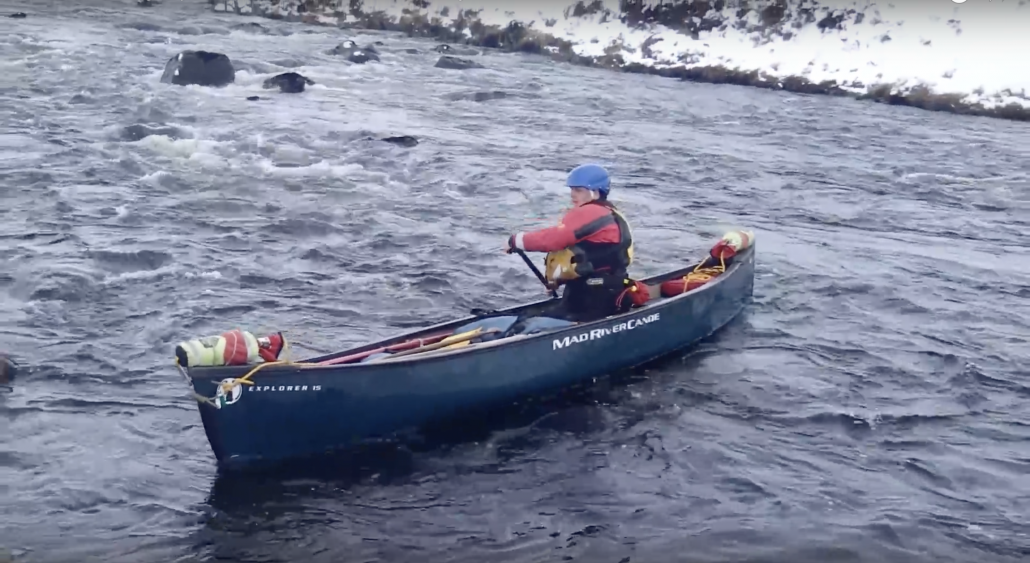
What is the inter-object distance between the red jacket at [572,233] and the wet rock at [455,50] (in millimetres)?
21811

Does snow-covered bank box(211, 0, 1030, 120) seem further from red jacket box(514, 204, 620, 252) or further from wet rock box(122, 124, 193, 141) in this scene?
red jacket box(514, 204, 620, 252)

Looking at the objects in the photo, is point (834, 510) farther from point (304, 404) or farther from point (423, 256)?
point (423, 256)

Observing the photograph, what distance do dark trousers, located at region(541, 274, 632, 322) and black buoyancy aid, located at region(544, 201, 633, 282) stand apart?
0.07 metres

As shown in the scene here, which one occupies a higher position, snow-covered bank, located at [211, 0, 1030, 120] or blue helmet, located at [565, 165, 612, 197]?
snow-covered bank, located at [211, 0, 1030, 120]

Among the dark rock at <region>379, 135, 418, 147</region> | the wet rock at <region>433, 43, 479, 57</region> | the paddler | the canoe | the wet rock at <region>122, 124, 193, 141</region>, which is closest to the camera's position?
the canoe

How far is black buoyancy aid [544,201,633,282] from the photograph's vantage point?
8016 mm

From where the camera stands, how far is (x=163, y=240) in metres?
11.7

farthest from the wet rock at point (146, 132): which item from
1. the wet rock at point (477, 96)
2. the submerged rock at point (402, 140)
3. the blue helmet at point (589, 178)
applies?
the blue helmet at point (589, 178)

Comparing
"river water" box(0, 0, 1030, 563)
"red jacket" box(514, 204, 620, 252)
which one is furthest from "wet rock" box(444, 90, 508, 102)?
"red jacket" box(514, 204, 620, 252)

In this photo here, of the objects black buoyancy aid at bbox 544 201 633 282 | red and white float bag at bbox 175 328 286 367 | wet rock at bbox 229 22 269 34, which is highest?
wet rock at bbox 229 22 269 34

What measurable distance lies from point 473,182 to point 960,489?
967 cm

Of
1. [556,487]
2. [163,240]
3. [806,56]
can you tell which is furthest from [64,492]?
[806,56]

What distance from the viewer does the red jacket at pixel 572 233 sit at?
309 inches

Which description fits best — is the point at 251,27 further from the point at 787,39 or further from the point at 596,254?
the point at 596,254
